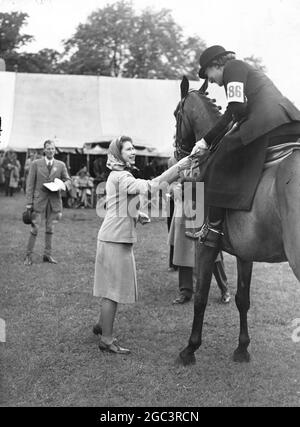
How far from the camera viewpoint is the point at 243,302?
4.94 m

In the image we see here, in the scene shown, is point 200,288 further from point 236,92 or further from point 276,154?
point 236,92

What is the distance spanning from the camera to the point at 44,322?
18.7 ft

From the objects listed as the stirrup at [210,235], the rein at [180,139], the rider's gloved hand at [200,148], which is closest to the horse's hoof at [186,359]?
the stirrup at [210,235]

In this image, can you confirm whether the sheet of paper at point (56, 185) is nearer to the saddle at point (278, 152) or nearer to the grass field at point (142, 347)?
the grass field at point (142, 347)

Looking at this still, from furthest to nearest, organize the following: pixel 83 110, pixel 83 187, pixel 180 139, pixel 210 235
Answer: pixel 83 110 < pixel 83 187 < pixel 180 139 < pixel 210 235

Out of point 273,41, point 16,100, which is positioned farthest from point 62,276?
point 16,100

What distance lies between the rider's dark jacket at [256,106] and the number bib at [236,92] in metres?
0.04

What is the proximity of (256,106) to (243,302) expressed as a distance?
6.72 ft

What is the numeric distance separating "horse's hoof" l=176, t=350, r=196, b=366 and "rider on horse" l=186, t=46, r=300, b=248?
4.29ft

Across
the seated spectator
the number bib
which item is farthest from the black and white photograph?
A: the seated spectator

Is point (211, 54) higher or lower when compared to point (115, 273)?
higher

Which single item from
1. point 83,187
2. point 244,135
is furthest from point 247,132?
point 83,187
